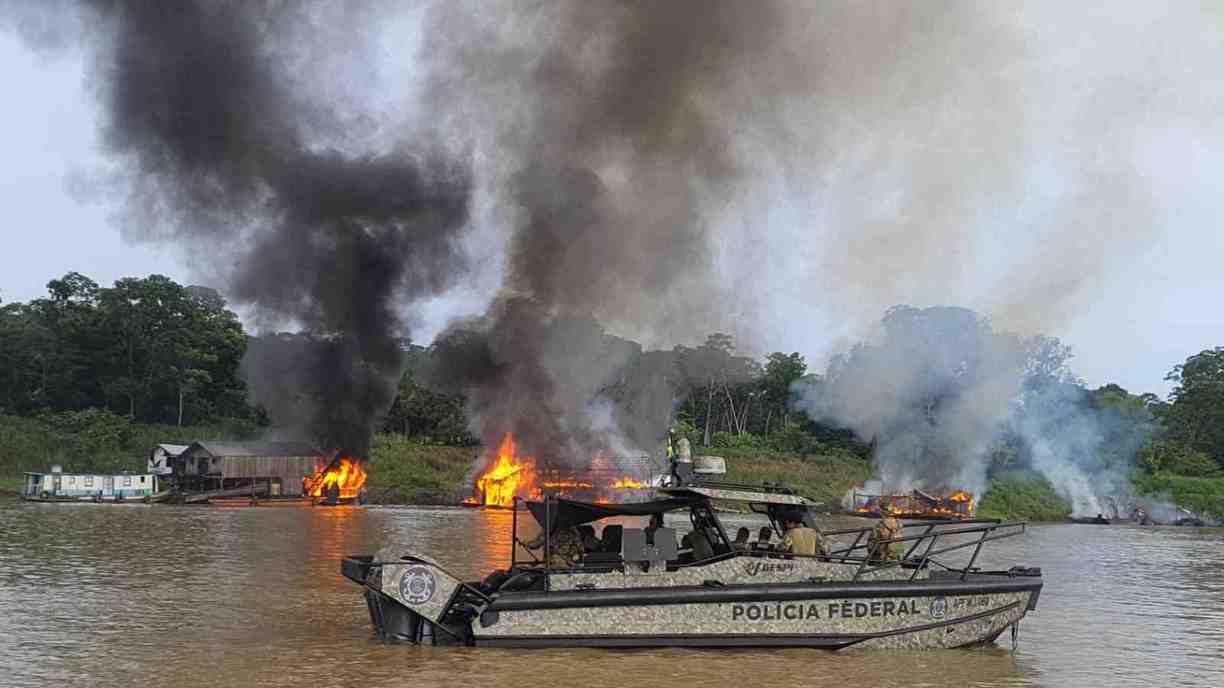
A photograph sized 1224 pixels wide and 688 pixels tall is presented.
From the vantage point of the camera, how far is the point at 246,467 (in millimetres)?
77062

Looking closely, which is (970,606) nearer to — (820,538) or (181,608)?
(820,538)

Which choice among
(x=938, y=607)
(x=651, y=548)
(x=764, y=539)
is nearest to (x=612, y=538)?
(x=651, y=548)

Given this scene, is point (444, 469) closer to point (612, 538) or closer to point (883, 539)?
point (612, 538)

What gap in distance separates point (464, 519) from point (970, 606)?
41.9m

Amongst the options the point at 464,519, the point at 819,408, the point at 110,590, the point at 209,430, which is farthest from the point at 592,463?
the point at 110,590

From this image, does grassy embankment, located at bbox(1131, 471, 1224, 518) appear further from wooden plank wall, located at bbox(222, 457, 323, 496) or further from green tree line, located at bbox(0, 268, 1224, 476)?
wooden plank wall, located at bbox(222, 457, 323, 496)

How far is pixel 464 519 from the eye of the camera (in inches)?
2304

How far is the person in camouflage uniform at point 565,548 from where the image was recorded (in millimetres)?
18641

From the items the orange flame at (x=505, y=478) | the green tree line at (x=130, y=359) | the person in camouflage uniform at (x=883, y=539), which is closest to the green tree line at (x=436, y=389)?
the green tree line at (x=130, y=359)

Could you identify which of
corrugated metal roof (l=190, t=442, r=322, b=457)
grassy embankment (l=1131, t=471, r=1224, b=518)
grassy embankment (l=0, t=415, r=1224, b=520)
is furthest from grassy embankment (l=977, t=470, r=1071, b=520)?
corrugated metal roof (l=190, t=442, r=322, b=457)

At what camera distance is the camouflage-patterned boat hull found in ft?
57.9

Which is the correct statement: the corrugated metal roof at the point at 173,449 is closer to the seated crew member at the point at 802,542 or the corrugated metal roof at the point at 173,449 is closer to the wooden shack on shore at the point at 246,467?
the wooden shack on shore at the point at 246,467

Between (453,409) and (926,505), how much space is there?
115 ft

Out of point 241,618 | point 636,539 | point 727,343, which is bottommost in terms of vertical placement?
point 241,618
